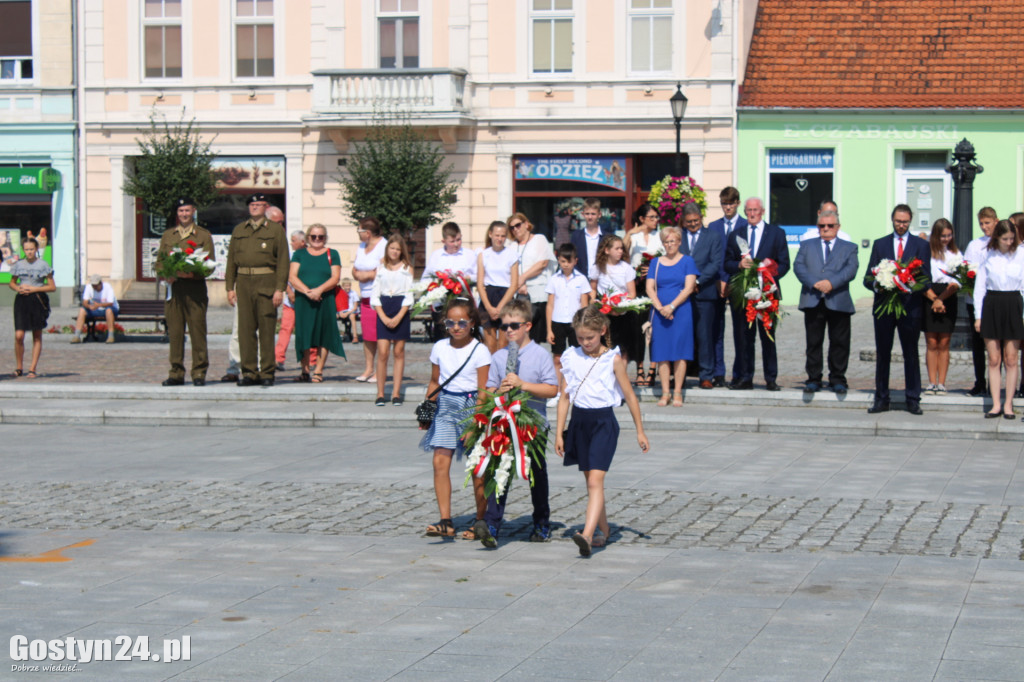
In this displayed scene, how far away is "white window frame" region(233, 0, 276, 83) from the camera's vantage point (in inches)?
1230

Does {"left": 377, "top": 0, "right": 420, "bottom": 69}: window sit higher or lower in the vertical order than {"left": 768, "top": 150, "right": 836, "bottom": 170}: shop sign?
higher

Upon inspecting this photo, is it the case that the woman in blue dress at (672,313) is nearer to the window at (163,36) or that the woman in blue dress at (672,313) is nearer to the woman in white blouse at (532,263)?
the woman in white blouse at (532,263)

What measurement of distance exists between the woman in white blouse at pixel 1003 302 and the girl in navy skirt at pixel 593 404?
19.1 feet

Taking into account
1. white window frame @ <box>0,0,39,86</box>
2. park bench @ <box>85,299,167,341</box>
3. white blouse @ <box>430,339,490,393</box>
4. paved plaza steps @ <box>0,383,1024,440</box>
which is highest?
white window frame @ <box>0,0,39,86</box>

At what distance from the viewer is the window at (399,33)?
3077 centimetres

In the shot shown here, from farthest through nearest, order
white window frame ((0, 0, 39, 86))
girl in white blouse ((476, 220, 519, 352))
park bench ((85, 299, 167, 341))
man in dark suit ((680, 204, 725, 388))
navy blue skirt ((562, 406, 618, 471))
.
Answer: white window frame ((0, 0, 39, 86)), park bench ((85, 299, 167, 341)), man in dark suit ((680, 204, 725, 388)), girl in white blouse ((476, 220, 519, 352)), navy blue skirt ((562, 406, 618, 471))

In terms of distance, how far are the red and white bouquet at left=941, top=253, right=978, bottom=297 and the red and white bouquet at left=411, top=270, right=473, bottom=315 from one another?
4649mm

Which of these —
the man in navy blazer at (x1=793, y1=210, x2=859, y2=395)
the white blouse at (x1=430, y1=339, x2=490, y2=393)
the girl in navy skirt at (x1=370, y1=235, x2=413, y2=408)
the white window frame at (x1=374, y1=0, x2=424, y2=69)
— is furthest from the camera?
the white window frame at (x1=374, y1=0, x2=424, y2=69)

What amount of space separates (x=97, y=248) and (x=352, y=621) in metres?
27.5

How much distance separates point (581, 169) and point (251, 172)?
748 centimetres

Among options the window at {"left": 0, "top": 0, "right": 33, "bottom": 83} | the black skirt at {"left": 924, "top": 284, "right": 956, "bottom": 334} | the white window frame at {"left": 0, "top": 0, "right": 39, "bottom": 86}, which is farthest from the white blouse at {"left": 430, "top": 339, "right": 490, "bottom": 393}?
the window at {"left": 0, "top": 0, "right": 33, "bottom": 83}

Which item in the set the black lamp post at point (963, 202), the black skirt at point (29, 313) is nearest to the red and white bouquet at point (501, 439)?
the black skirt at point (29, 313)

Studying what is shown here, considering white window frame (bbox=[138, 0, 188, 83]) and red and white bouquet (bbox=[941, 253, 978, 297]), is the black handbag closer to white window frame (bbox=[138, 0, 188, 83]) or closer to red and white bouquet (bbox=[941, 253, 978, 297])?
red and white bouquet (bbox=[941, 253, 978, 297])

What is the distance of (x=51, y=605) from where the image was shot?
6.66 m
